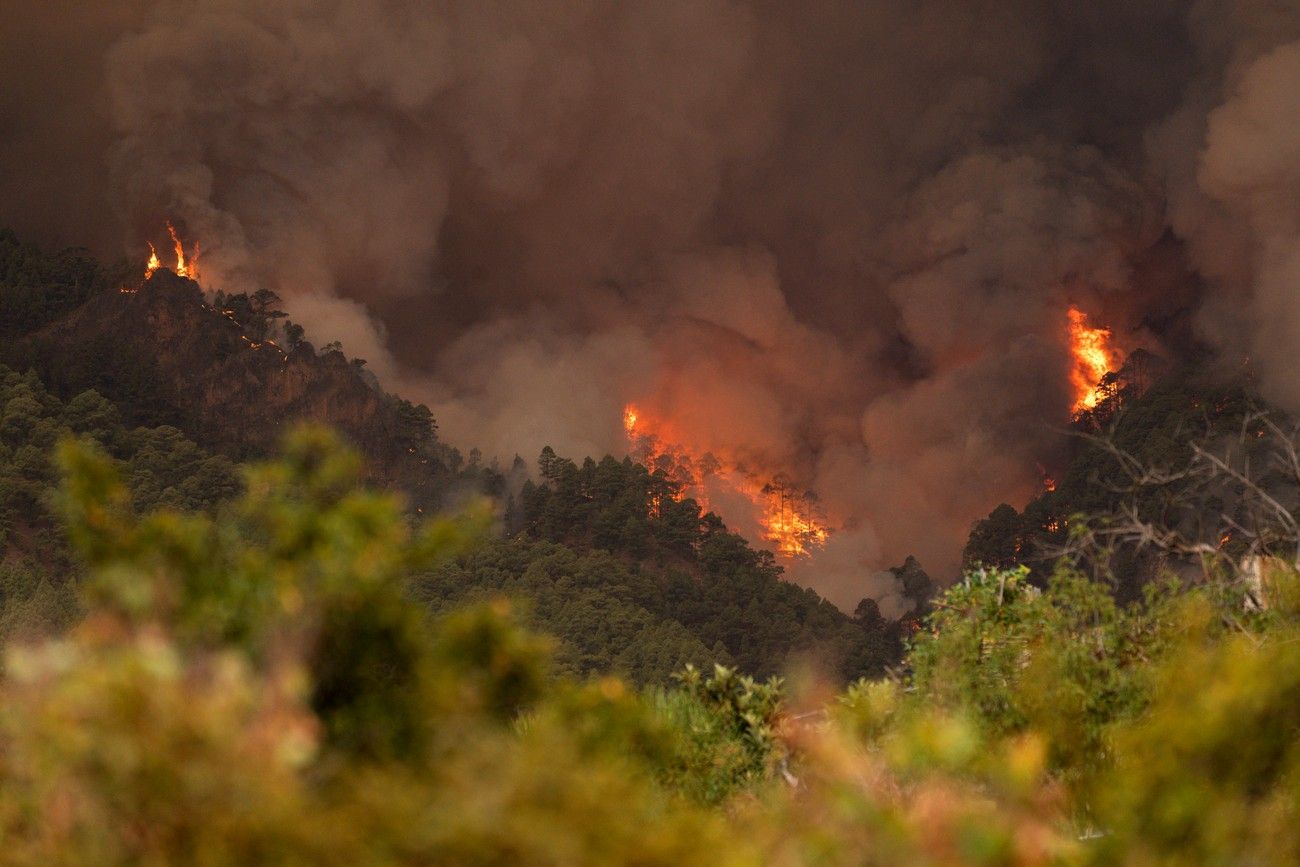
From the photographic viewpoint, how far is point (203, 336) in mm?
84750

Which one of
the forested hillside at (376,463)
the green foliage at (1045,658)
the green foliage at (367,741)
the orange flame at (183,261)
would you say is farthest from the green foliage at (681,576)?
the green foliage at (367,741)

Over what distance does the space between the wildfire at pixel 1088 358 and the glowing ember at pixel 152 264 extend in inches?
2530

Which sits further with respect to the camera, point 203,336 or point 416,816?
point 203,336

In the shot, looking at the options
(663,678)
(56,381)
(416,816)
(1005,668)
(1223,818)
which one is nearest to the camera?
(416,816)

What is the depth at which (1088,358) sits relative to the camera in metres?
97.9

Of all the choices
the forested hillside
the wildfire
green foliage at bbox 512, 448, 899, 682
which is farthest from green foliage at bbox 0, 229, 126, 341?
the wildfire

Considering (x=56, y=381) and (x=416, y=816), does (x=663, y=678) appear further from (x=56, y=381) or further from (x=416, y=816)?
(x=416, y=816)

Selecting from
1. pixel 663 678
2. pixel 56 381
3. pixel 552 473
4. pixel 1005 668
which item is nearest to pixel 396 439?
pixel 552 473

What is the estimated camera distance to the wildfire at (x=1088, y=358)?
318 feet

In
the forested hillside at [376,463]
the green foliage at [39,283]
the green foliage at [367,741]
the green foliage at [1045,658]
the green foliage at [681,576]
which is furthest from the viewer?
the green foliage at [39,283]

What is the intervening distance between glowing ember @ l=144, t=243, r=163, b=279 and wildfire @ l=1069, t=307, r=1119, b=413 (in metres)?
64.3

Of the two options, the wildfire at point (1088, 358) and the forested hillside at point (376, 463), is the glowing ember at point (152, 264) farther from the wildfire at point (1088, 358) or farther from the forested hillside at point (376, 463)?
the wildfire at point (1088, 358)

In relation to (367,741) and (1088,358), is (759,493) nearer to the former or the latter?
(1088,358)

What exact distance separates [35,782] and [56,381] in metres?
78.3
